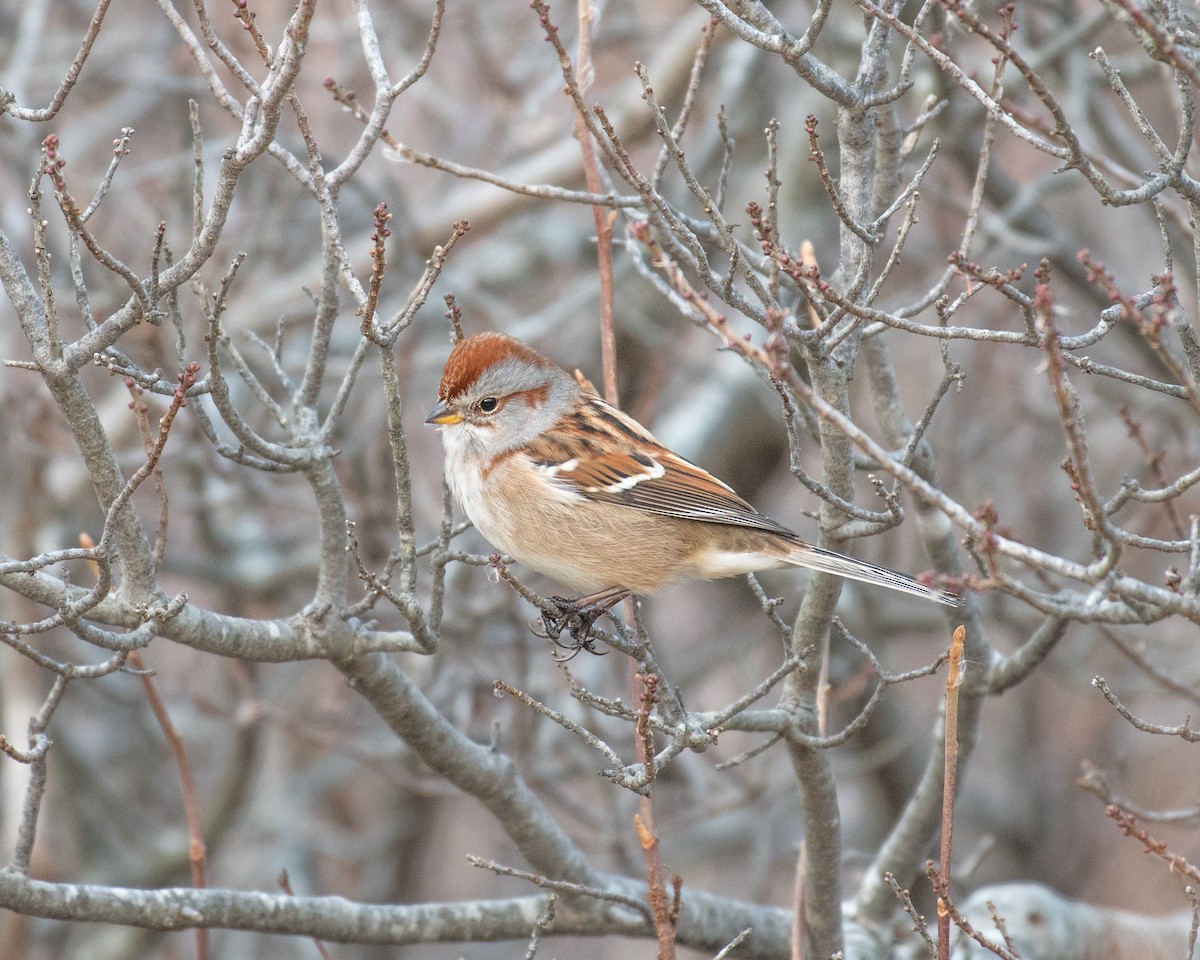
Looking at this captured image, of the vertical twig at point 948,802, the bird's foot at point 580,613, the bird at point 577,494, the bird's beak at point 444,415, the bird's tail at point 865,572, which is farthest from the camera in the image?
the bird's beak at point 444,415

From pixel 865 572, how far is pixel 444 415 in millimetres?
1582

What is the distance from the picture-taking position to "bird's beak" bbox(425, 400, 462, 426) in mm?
4461

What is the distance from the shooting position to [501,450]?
4516mm

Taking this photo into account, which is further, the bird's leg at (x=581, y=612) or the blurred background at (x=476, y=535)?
the blurred background at (x=476, y=535)

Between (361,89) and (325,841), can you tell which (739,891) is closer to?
(325,841)

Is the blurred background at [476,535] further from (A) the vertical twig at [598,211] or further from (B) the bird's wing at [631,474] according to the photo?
(A) the vertical twig at [598,211]

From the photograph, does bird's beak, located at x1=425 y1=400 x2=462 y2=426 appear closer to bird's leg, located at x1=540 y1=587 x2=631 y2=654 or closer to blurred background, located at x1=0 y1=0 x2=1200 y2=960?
bird's leg, located at x1=540 y1=587 x2=631 y2=654

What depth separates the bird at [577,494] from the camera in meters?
4.36

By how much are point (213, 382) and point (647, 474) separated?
1.99 metres

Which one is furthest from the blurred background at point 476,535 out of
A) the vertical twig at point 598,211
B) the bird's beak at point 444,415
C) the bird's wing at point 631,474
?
the vertical twig at point 598,211

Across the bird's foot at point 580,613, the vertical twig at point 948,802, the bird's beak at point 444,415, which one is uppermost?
the bird's beak at point 444,415

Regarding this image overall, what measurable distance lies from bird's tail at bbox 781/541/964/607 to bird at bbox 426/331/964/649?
0.44 m

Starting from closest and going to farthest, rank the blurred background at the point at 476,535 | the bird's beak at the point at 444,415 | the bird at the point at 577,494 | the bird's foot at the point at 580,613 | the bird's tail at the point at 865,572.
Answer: the bird's tail at the point at 865,572 → the bird's foot at the point at 580,613 → the bird at the point at 577,494 → the bird's beak at the point at 444,415 → the blurred background at the point at 476,535

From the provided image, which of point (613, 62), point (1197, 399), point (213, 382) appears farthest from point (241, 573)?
point (613, 62)
